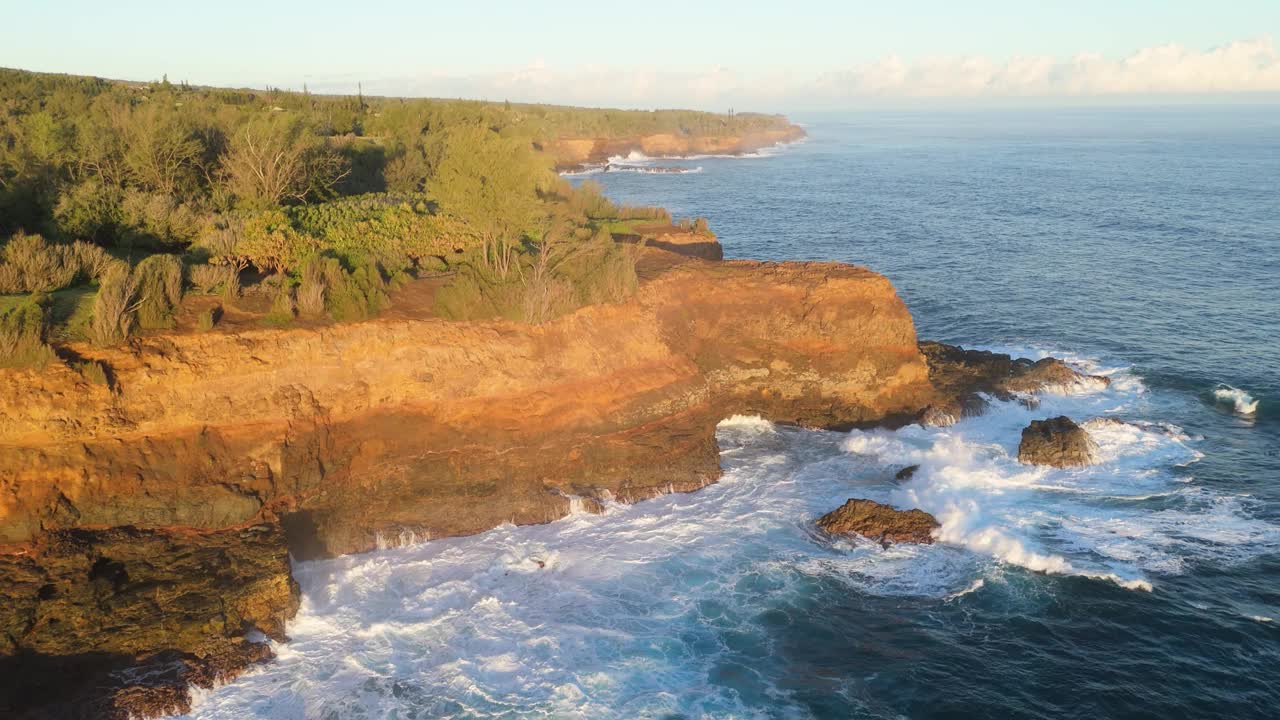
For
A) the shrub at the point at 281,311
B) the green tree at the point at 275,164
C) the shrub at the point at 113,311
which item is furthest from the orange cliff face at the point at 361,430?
the green tree at the point at 275,164

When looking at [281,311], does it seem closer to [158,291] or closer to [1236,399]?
[158,291]

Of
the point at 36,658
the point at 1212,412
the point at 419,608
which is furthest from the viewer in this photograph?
the point at 1212,412

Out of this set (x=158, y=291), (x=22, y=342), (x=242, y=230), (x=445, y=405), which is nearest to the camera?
(x=22, y=342)

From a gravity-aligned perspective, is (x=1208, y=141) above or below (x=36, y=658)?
above

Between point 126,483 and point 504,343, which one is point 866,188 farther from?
point 126,483

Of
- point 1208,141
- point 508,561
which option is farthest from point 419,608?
point 1208,141

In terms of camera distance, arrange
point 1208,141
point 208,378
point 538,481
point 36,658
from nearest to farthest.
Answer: point 36,658, point 208,378, point 538,481, point 1208,141

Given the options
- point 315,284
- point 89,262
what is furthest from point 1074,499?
point 89,262
